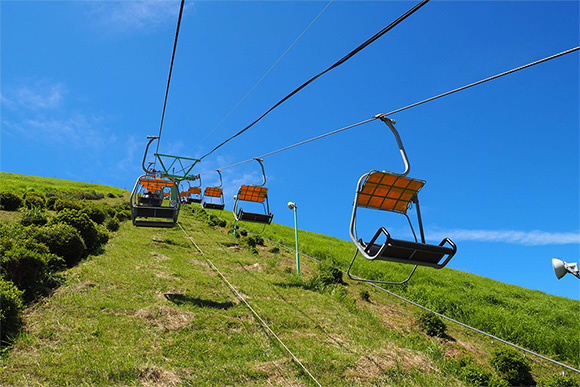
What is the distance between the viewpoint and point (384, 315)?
50.0ft

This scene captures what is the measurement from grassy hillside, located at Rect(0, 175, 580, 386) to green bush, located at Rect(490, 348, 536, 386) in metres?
0.38

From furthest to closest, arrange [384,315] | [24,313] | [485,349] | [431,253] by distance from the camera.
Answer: [384,315] < [485,349] < [24,313] < [431,253]

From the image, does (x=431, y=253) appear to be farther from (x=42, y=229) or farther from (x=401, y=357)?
(x=42, y=229)

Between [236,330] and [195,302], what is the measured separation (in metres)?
2.37

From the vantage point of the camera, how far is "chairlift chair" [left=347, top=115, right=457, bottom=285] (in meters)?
5.83

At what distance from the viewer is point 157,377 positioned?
23.2ft

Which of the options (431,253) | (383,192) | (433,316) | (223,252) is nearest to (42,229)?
(223,252)

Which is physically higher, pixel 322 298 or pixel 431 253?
pixel 431 253

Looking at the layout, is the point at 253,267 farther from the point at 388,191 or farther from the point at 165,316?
the point at 388,191

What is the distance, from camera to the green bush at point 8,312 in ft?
24.8

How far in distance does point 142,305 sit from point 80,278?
3.05 m

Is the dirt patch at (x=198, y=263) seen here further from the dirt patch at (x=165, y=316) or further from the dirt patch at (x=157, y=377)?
the dirt patch at (x=157, y=377)

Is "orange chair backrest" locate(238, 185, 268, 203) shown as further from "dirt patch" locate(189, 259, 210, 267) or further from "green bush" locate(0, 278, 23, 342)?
"green bush" locate(0, 278, 23, 342)

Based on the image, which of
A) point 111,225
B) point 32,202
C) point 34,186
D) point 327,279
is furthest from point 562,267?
point 34,186
